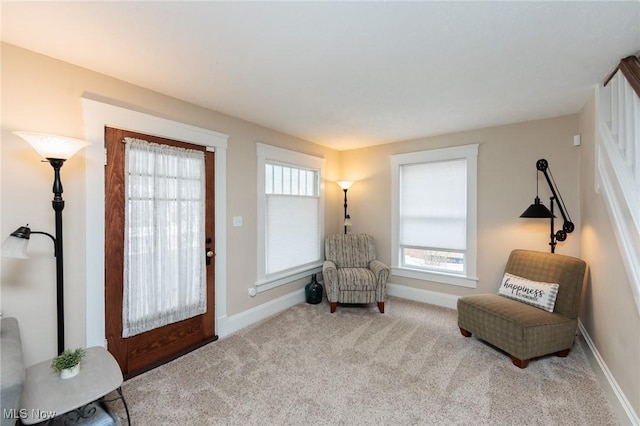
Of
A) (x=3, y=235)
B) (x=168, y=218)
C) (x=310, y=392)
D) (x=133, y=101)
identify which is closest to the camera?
(x=3, y=235)

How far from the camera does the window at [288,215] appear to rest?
348 centimetres

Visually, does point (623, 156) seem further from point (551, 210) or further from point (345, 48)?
point (345, 48)

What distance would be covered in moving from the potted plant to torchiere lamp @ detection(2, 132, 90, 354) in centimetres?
41

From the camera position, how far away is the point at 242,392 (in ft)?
6.84

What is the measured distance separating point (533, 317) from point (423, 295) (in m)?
1.64

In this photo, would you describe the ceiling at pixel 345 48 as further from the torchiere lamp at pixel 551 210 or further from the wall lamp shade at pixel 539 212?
the wall lamp shade at pixel 539 212

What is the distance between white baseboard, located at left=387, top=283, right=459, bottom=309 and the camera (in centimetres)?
380

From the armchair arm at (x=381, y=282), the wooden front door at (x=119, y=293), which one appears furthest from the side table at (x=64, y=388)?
the armchair arm at (x=381, y=282)

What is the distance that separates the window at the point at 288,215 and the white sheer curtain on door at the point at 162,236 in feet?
2.73

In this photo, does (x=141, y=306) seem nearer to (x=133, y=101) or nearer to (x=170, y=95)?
(x=133, y=101)

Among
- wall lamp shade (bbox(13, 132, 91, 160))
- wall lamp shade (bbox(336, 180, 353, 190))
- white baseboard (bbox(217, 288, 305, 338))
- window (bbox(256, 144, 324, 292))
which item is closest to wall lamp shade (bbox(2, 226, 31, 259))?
wall lamp shade (bbox(13, 132, 91, 160))

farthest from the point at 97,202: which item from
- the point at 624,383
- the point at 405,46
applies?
the point at 624,383

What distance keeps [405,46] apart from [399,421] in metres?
2.44

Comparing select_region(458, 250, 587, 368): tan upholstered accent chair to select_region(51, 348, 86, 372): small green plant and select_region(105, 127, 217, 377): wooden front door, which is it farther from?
select_region(51, 348, 86, 372): small green plant
